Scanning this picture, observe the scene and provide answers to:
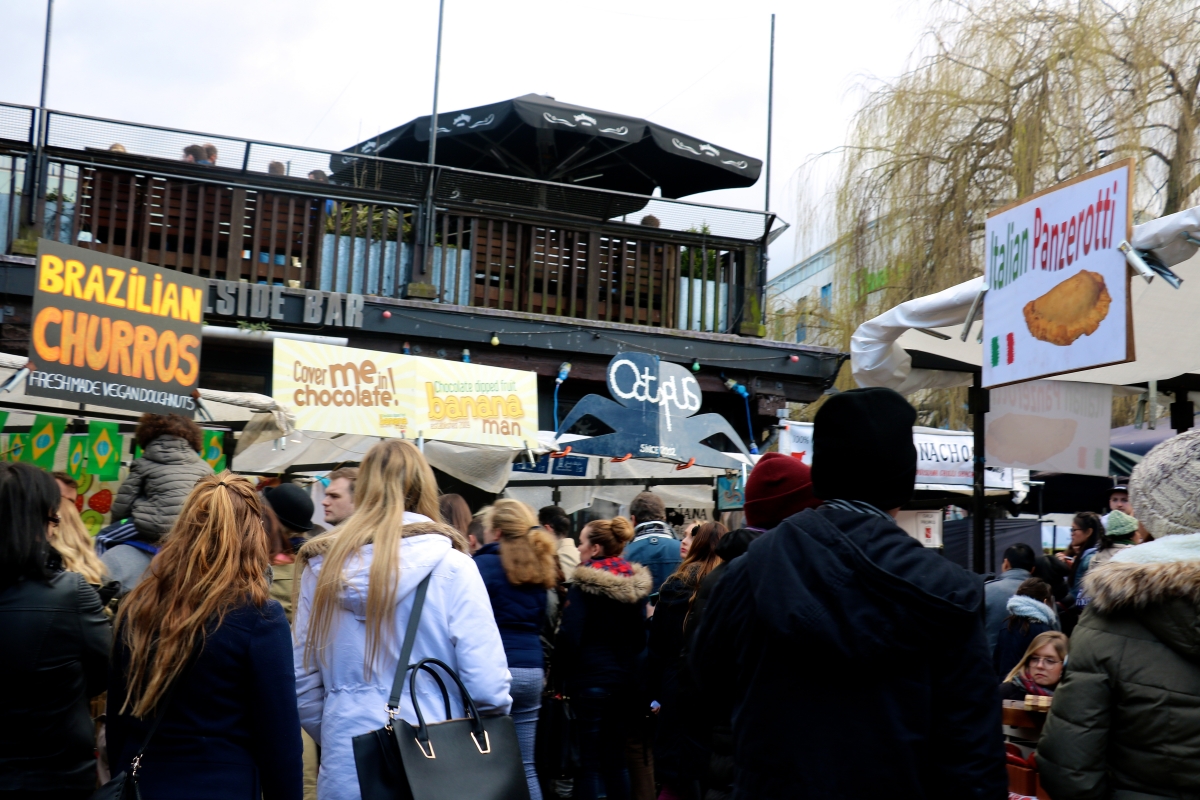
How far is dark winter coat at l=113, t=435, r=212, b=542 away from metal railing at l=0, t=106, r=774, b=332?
19.8ft

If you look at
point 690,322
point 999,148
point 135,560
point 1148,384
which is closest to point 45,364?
point 135,560

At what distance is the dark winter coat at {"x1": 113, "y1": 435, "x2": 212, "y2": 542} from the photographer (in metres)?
5.18

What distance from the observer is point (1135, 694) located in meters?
2.60

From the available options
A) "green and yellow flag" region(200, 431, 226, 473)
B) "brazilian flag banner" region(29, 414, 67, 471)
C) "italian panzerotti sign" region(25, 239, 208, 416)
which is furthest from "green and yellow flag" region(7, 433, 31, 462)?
"italian panzerotti sign" region(25, 239, 208, 416)

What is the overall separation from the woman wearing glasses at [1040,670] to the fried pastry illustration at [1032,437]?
5.30 feet

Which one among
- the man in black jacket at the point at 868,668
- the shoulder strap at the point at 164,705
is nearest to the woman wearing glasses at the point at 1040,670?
the man in black jacket at the point at 868,668

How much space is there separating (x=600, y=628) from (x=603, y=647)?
115 mm

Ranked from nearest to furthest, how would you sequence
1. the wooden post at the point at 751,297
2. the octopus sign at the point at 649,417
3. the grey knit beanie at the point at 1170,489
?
1. the grey knit beanie at the point at 1170,489
2. the octopus sign at the point at 649,417
3. the wooden post at the point at 751,297

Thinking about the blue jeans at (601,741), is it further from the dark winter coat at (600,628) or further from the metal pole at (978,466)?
the metal pole at (978,466)

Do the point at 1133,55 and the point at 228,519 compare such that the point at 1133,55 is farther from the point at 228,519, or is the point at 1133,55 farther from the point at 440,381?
the point at 228,519

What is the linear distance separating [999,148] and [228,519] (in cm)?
1283

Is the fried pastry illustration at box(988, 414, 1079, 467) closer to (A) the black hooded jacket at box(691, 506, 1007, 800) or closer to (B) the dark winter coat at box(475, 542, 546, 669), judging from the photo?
(B) the dark winter coat at box(475, 542, 546, 669)

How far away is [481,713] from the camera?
332 cm

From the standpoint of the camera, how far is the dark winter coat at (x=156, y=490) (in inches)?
204
